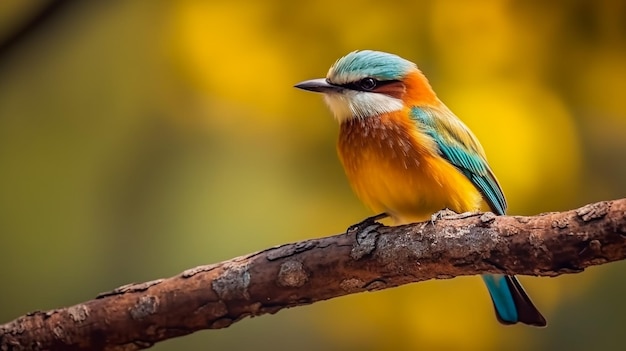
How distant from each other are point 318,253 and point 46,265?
1089mm

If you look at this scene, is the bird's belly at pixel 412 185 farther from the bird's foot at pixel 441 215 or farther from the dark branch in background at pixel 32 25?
the dark branch in background at pixel 32 25

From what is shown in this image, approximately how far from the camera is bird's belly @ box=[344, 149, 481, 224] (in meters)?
1.56

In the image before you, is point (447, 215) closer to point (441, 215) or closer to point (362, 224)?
point (441, 215)

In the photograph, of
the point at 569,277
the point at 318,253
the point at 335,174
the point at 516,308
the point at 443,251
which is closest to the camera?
the point at 443,251

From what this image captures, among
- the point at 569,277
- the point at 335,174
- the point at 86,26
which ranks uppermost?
the point at 86,26

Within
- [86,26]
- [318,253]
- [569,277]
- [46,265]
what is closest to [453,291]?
[569,277]

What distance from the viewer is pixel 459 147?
1.67 metres

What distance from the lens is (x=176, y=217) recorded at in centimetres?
229

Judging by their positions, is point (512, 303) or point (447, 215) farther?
point (512, 303)

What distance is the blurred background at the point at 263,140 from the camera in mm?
2129

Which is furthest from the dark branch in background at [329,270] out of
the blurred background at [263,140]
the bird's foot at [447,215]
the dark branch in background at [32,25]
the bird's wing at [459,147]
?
the dark branch in background at [32,25]

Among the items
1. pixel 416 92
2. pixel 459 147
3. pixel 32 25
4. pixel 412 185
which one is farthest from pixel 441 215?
pixel 32 25

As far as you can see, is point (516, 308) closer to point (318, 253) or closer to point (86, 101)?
point (318, 253)

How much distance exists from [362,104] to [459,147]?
231 mm
